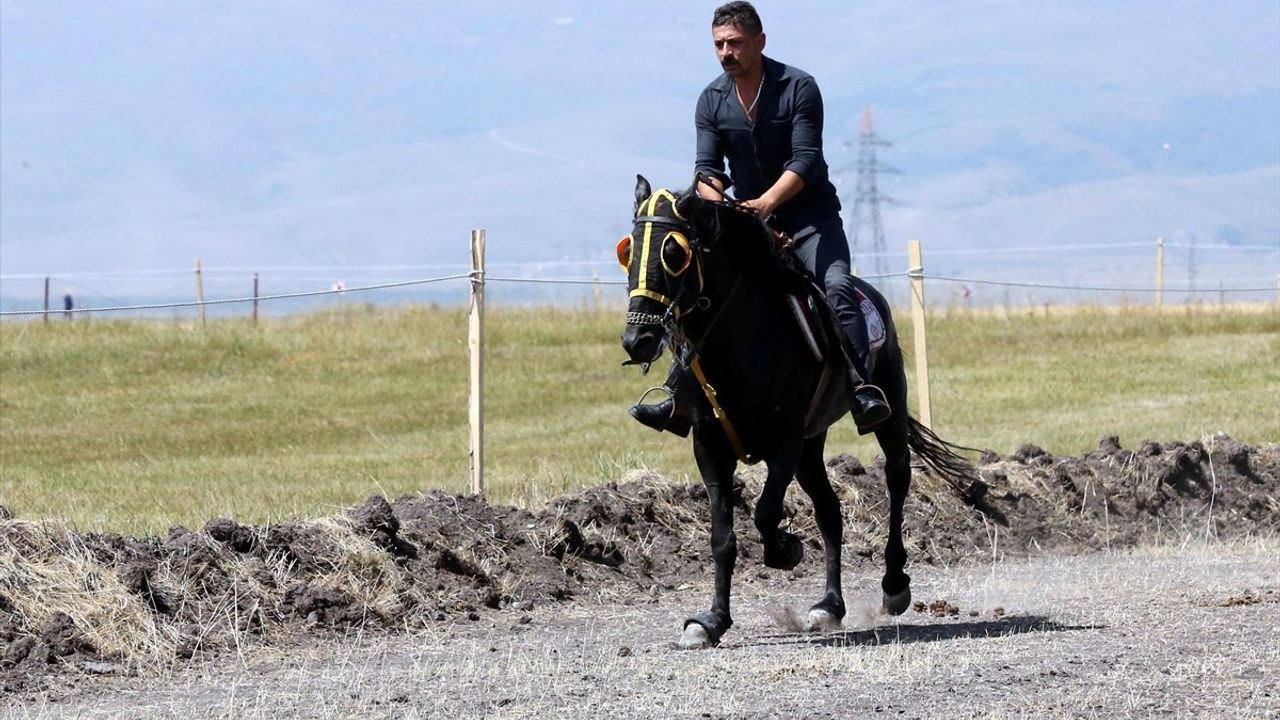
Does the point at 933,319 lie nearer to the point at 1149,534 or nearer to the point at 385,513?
the point at 1149,534

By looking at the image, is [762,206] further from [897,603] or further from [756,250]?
[897,603]

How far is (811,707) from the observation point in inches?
299

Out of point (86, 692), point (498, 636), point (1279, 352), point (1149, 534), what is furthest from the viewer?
point (1279, 352)

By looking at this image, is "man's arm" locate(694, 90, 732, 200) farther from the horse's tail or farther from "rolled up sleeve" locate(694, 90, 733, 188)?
the horse's tail

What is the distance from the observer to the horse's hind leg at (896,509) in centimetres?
1054

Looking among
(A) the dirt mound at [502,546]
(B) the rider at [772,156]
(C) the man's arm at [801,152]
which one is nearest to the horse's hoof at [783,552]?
(B) the rider at [772,156]

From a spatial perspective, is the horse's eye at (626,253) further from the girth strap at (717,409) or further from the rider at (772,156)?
the rider at (772,156)

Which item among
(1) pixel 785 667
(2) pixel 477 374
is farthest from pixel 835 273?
(2) pixel 477 374

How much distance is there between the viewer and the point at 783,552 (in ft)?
31.0

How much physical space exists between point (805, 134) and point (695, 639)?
8.54ft

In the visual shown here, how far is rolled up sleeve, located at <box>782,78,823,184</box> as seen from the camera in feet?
31.9

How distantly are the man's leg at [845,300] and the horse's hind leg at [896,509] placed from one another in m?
0.77

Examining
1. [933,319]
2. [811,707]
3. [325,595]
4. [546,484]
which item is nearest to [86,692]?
[325,595]

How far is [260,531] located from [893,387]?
3.60 m
